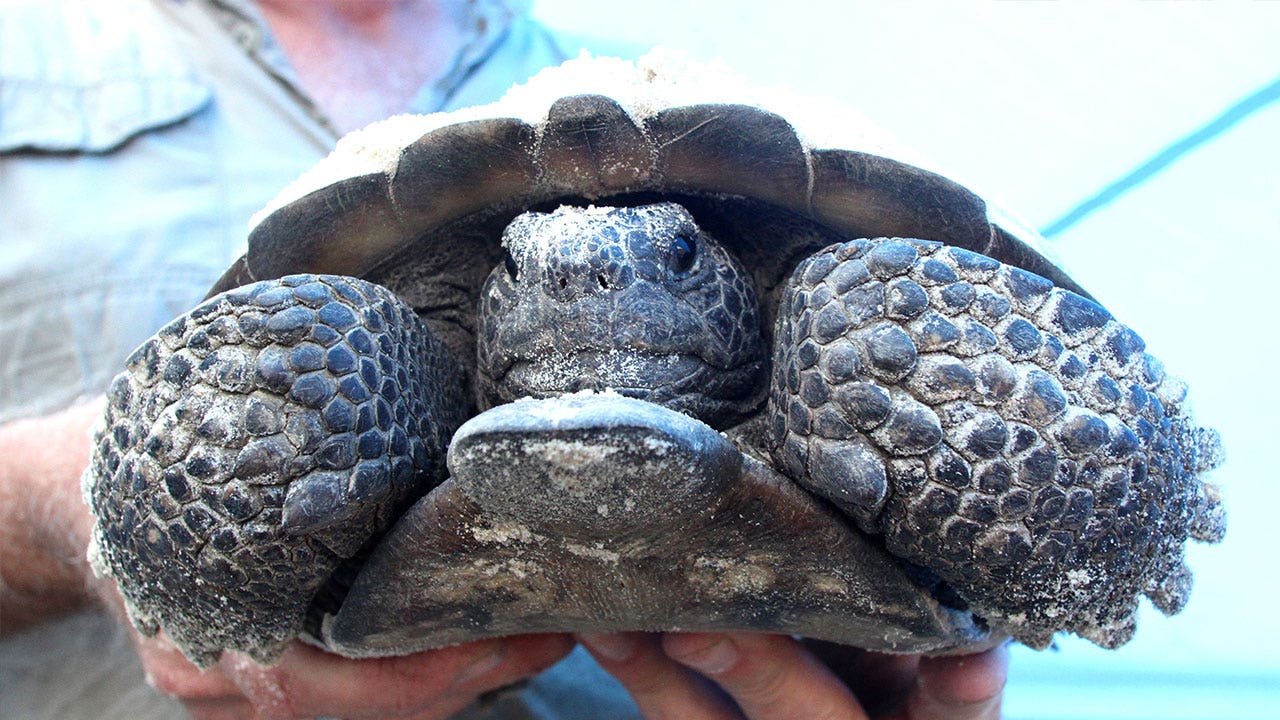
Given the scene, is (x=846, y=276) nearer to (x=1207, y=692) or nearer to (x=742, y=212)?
(x=742, y=212)

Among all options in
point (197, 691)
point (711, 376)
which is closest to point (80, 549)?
point (197, 691)

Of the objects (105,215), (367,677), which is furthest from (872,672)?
(105,215)

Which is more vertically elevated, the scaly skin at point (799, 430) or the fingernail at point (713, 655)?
the scaly skin at point (799, 430)

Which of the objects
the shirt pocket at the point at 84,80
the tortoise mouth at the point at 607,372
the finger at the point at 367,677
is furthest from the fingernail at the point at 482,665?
the shirt pocket at the point at 84,80

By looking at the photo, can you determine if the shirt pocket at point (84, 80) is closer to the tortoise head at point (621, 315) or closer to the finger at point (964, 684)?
the tortoise head at point (621, 315)

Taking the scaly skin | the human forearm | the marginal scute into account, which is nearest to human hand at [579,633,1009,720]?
the scaly skin

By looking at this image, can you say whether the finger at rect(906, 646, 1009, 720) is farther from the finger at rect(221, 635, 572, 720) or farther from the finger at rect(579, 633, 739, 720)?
the finger at rect(221, 635, 572, 720)
